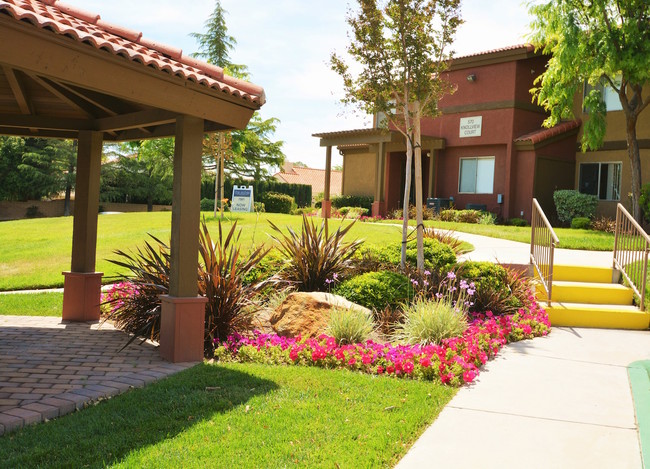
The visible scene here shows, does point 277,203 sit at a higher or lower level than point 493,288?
higher

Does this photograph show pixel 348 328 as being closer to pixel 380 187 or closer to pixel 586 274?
pixel 586 274

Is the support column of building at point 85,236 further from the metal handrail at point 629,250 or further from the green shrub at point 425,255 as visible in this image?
the metal handrail at point 629,250

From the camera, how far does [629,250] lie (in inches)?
388

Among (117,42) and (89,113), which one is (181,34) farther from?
(117,42)

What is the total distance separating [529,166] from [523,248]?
8344 mm

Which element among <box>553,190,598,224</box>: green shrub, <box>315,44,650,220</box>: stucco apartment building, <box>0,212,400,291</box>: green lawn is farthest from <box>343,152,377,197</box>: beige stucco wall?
<box>553,190,598,224</box>: green shrub

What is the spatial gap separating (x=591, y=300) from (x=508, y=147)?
12572 millimetres

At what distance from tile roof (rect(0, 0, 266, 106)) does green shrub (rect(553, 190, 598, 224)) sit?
51.8 ft

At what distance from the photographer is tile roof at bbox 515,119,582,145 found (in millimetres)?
20203

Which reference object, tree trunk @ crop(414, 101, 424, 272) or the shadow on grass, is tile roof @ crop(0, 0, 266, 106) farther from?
tree trunk @ crop(414, 101, 424, 272)

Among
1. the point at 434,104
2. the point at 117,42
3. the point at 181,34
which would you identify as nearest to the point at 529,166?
the point at 434,104

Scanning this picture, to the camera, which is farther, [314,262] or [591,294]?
[591,294]

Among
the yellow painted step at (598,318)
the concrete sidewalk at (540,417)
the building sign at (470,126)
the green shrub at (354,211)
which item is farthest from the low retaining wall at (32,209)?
the concrete sidewalk at (540,417)

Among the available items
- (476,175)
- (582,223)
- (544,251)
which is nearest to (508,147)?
(476,175)
